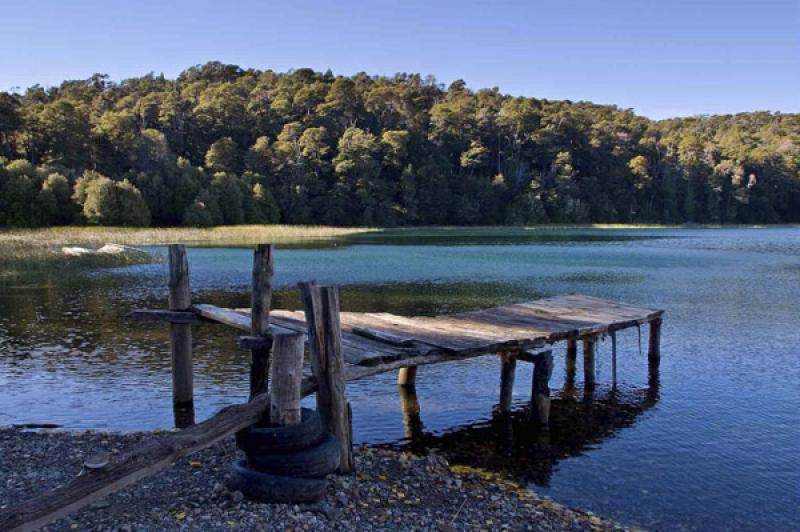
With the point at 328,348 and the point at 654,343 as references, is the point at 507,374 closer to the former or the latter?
the point at 328,348

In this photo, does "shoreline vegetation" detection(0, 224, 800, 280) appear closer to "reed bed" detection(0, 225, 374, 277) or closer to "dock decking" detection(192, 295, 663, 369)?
"reed bed" detection(0, 225, 374, 277)

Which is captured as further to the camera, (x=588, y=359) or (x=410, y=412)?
(x=588, y=359)

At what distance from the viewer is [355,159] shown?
10362 cm

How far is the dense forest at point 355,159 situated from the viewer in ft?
268

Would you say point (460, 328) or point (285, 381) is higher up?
point (285, 381)

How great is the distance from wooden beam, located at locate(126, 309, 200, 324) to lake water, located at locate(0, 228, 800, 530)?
1.68 meters

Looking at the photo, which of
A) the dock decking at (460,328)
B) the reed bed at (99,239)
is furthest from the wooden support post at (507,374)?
the reed bed at (99,239)

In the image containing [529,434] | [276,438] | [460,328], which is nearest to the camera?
[276,438]

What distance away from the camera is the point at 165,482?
25.0 ft

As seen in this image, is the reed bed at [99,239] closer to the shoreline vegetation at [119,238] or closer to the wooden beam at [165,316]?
the shoreline vegetation at [119,238]

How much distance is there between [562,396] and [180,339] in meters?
7.87

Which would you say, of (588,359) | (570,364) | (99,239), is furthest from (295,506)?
(99,239)

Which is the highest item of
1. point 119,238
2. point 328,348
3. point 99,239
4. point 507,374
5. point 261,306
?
point 261,306

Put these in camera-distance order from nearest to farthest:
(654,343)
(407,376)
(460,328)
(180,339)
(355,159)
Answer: (180,339), (460,328), (407,376), (654,343), (355,159)
